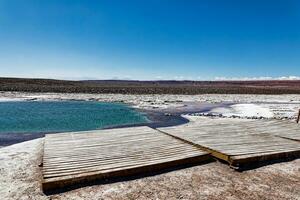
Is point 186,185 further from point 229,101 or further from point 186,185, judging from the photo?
point 229,101

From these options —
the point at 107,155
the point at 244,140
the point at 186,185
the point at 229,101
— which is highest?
the point at 244,140

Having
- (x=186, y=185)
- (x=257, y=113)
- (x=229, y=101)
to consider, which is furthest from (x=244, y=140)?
(x=229, y=101)

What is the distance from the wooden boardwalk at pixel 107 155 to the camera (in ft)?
19.6

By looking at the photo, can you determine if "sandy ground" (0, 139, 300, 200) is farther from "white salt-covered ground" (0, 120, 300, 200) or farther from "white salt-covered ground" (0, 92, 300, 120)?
"white salt-covered ground" (0, 92, 300, 120)

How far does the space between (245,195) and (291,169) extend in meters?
2.47

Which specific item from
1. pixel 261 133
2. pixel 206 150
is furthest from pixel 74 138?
pixel 261 133

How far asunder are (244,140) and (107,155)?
465 centimetres

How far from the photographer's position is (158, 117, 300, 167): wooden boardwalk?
7.71 metres

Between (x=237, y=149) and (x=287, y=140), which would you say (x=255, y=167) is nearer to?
(x=237, y=149)

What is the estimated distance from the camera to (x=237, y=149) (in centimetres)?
807

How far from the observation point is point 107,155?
7.16 meters

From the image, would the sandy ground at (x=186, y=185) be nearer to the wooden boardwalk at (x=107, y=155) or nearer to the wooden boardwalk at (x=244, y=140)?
the wooden boardwalk at (x=107, y=155)

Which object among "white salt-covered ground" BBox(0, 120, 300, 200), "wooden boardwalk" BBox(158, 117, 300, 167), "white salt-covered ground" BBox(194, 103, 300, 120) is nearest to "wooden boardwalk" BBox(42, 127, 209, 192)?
"white salt-covered ground" BBox(0, 120, 300, 200)

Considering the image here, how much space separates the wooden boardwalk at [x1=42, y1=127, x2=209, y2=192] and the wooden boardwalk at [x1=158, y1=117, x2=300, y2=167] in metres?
0.58
